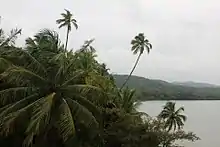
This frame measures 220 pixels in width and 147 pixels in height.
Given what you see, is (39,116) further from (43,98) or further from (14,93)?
(14,93)

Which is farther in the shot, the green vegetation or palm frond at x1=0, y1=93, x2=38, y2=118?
palm frond at x1=0, y1=93, x2=38, y2=118

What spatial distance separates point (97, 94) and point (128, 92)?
847cm

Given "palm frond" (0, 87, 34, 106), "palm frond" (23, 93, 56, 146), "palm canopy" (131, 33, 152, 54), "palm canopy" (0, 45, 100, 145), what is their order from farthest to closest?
"palm canopy" (131, 33, 152, 54)
"palm frond" (0, 87, 34, 106)
"palm canopy" (0, 45, 100, 145)
"palm frond" (23, 93, 56, 146)

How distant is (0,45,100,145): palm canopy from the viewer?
18.3 metres

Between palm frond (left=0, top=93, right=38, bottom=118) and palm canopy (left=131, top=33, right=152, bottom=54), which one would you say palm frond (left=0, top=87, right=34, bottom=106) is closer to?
palm frond (left=0, top=93, right=38, bottom=118)

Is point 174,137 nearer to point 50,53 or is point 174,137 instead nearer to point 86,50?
point 86,50

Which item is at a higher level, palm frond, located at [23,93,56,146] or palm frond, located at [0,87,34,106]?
palm frond, located at [0,87,34,106]

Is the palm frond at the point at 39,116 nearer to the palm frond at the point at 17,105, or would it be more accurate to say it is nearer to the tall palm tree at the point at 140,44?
the palm frond at the point at 17,105

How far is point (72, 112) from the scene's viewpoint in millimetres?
19422

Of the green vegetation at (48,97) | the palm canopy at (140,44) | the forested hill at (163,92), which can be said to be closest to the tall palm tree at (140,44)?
the palm canopy at (140,44)

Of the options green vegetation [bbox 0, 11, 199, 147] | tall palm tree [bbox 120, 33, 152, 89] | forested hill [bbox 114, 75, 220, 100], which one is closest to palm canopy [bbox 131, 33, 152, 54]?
tall palm tree [bbox 120, 33, 152, 89]

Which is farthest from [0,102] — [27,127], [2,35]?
[2,35]

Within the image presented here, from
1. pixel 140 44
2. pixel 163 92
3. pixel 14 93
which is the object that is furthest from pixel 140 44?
pixel 163 92

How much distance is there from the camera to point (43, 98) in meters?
18.7
